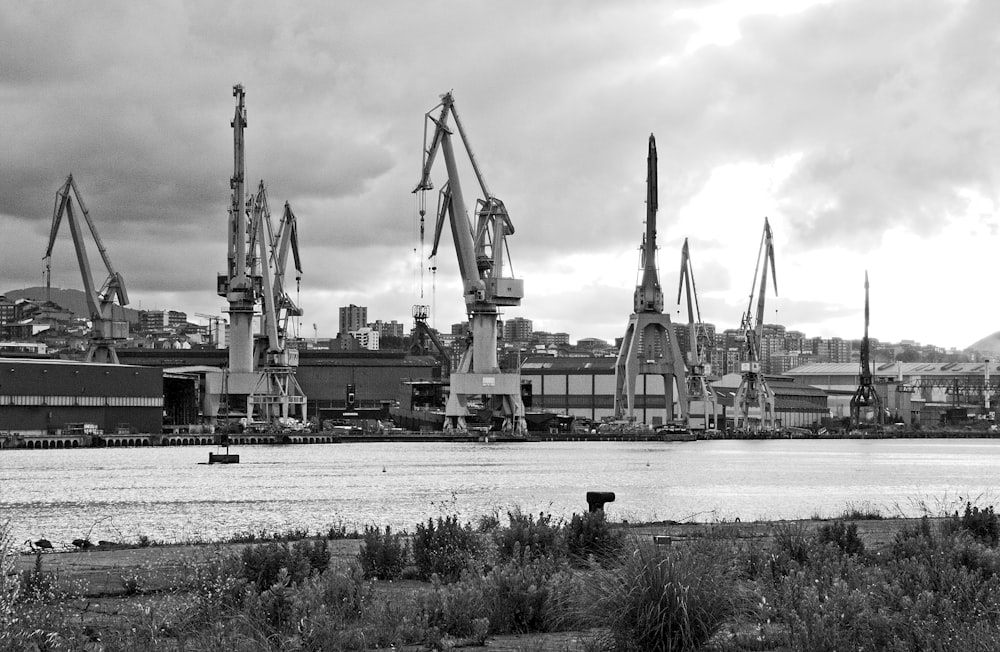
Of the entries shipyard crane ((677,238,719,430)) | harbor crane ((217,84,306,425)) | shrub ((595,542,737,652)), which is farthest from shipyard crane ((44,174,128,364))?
shrub ((595,542,737,652))

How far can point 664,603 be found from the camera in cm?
1039

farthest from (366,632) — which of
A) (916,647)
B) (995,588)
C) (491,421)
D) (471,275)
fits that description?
(491,421)

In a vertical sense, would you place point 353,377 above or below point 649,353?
below

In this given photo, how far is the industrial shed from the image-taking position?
346 feet

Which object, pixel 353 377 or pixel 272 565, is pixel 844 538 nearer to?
pixel 272 565

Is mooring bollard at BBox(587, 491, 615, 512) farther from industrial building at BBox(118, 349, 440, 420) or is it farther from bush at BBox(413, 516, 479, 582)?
industrial building at BBox(118, 349, 440, 420)

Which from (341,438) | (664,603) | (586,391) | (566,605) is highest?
(586,391)

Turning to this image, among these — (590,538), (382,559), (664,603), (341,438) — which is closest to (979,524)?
(590,538)

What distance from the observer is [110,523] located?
1417 inches

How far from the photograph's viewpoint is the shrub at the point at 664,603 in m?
10.2

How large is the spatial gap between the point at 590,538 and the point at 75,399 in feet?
331

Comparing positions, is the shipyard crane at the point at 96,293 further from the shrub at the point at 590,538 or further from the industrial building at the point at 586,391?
the shrub at the point at 590,538

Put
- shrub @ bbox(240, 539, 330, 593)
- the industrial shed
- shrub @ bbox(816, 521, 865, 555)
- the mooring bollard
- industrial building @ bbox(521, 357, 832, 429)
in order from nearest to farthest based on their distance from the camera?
1. shrub @ bbox(240, 539, 330, 593)
2. shrub @ bbox(816, 521, 865, 555)
3. the mooring bollard
4. the industrial shed
5. industrial building @ bbox(521, 357, 832, 429)

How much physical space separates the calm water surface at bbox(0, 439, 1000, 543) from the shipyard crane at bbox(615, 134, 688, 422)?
4201 cm
